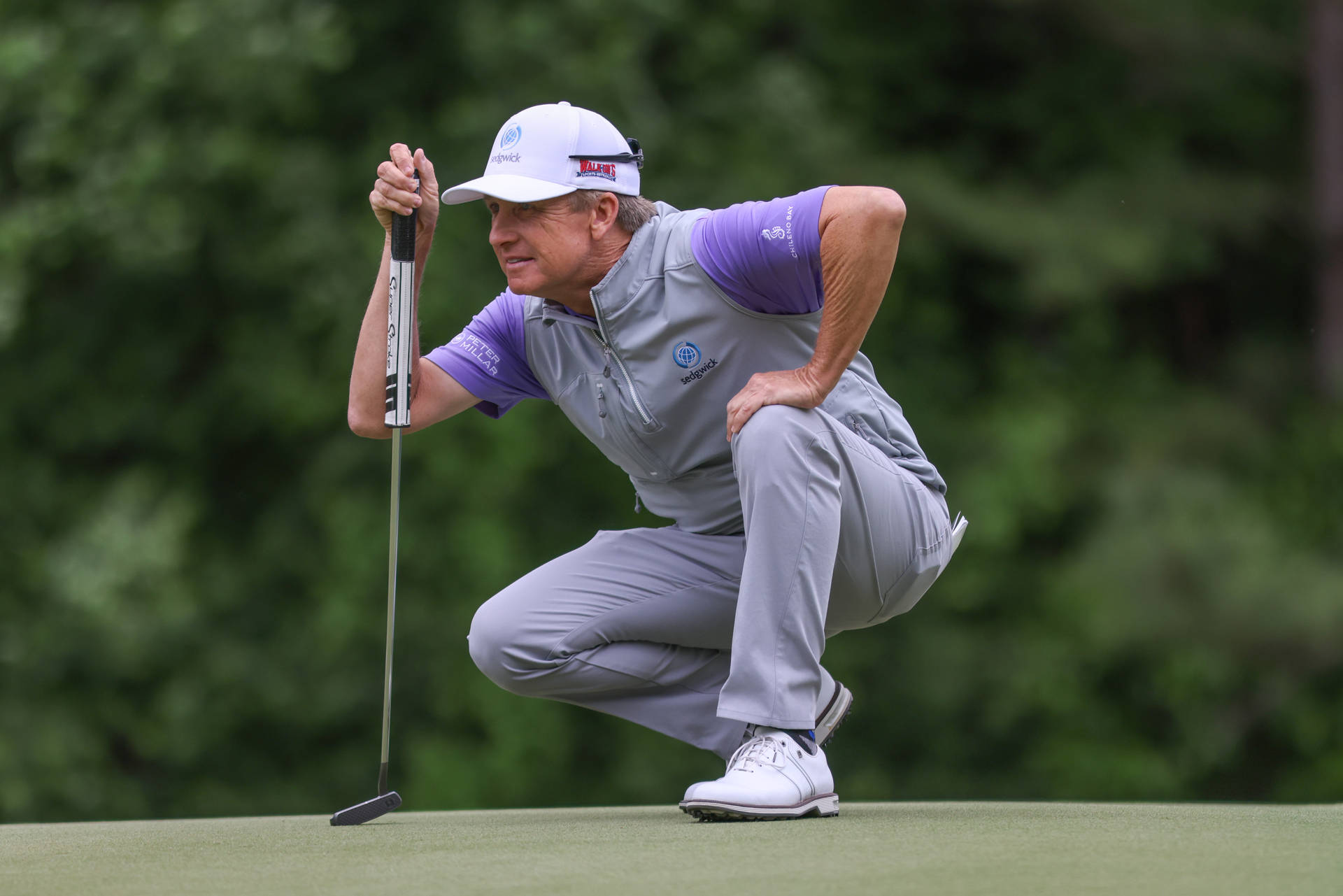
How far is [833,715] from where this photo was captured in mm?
3223

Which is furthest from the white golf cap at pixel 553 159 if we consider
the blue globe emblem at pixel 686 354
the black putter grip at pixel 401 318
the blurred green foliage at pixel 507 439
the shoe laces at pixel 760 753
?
the blurred green foliage at pixel 507 439

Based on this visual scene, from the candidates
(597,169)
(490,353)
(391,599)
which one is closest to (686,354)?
(597,169)

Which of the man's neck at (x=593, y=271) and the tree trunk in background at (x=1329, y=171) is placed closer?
the man's neck at (x=593, y=271)

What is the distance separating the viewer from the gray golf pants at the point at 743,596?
2.74 metres

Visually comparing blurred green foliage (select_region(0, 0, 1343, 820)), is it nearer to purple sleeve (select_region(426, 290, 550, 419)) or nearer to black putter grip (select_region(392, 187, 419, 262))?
purple sleeve (select_region(426, 290, 550, 419))

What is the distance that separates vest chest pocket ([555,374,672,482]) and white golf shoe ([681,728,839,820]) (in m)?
0.62

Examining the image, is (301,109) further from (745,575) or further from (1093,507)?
(745,575)

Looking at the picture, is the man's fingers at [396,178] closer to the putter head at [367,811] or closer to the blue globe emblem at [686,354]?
the blue globe emblem at [686,354]

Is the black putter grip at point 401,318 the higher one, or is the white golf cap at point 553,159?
the white golf cap at point 553,159

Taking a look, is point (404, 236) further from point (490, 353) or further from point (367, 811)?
point (367, 811)

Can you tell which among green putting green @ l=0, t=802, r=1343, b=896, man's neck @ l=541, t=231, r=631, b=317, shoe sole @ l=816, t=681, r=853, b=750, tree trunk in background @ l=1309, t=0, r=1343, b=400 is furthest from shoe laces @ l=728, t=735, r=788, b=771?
tree trunk in background @ l=1309, t=0, r=1343, b=400

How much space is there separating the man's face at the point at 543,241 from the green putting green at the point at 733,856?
0.94m

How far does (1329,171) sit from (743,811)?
8179 mm

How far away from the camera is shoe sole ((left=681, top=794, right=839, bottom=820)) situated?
262 cm
